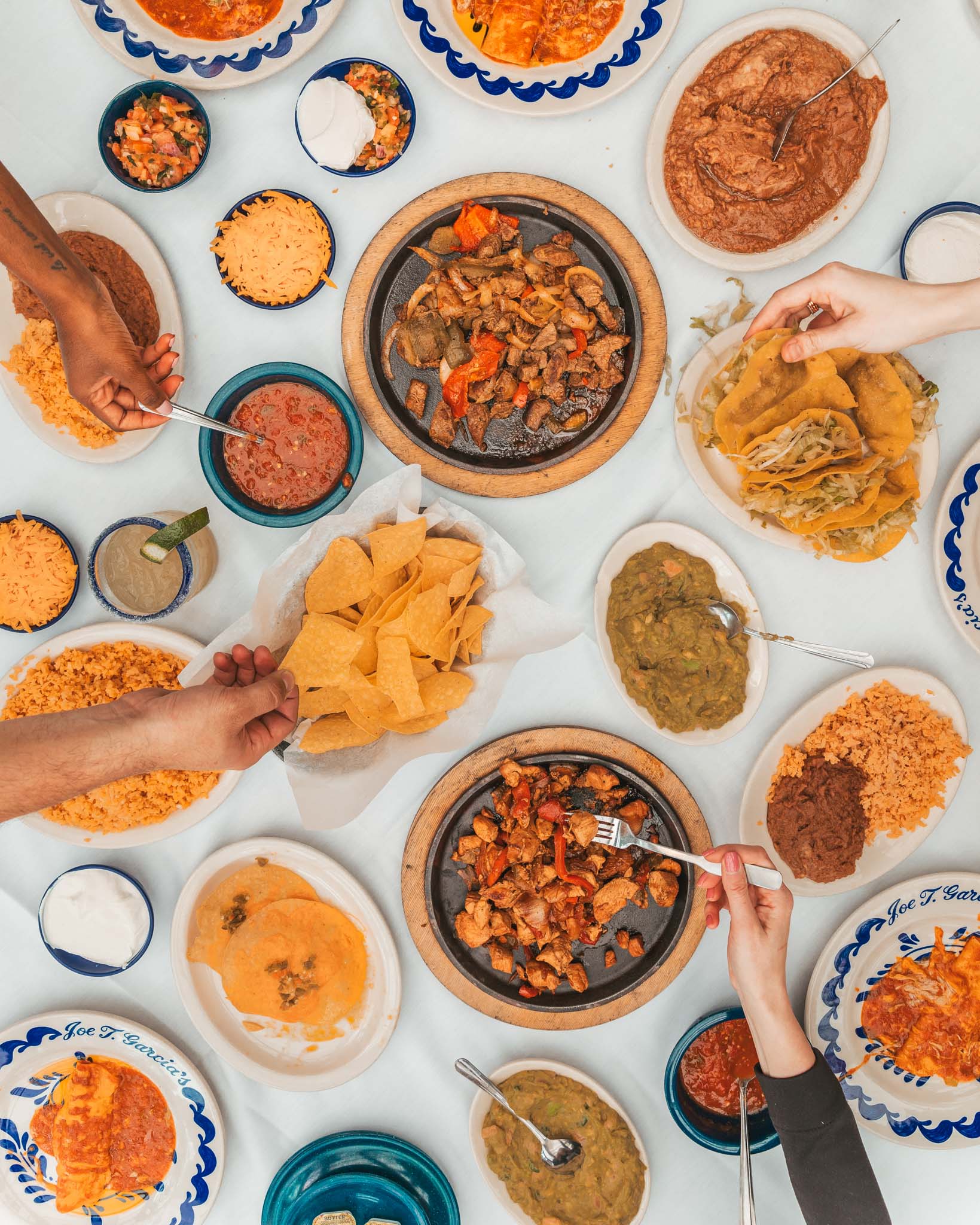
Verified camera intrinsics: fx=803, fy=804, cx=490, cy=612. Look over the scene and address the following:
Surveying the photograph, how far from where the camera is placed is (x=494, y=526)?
7.13 feet

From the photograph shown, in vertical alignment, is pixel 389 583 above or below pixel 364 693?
above

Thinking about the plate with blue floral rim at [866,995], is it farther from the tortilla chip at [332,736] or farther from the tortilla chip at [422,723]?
the tortilla chip at [332,736]

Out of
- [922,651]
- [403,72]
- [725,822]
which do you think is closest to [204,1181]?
[725,822]

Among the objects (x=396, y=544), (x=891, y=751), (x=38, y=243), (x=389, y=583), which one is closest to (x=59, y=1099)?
(x=389, y=583)

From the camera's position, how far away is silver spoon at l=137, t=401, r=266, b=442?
1.92 meters

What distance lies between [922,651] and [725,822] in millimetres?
716

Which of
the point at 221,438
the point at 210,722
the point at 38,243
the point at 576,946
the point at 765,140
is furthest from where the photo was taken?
the point at 576,946

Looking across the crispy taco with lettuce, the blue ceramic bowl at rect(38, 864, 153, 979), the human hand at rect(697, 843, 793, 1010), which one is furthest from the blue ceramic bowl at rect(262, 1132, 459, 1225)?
the crispy taco with lettuce

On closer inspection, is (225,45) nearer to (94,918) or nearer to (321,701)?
(321,701)

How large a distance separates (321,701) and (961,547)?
1707 mm

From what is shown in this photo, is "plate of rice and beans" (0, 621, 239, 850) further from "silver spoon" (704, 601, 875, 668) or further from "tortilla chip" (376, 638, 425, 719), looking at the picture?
"silver spoon" (704, 601, 875, 668)

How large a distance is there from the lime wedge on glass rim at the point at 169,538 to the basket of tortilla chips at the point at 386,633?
0.67ft

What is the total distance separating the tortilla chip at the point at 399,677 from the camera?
1830 mm

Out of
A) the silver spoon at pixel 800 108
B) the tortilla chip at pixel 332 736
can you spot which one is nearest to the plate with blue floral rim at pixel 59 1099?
the tortilla chip at pixel 332 736
